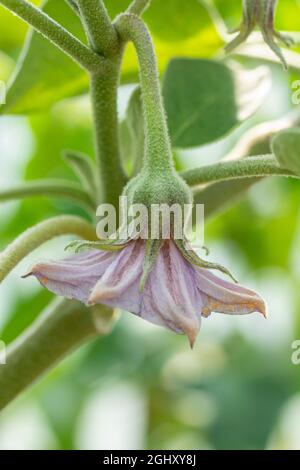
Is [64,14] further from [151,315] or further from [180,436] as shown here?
[180,436]

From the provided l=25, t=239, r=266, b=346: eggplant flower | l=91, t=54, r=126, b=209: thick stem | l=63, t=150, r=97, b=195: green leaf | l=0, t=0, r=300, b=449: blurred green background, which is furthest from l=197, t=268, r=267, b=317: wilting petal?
l=0, t=0, r=300, b=449: blurred green background

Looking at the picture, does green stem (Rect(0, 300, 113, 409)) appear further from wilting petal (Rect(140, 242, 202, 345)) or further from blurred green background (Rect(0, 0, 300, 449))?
blurred green background (Rect(0, 0, 300, 449))

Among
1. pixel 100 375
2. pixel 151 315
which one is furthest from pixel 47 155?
pixel 151 315

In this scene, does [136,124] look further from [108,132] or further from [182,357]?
[182,357]

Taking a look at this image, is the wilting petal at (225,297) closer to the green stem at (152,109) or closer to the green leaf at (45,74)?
the green stem at (152,109)

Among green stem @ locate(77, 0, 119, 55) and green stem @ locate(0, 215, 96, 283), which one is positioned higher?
green stem @ locate(77, 0, 119, 55)

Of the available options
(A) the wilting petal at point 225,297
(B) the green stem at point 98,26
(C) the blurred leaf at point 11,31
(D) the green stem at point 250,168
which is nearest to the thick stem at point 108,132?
(B) the green stem at point 98,26

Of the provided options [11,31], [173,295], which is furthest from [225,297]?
[11,31]
